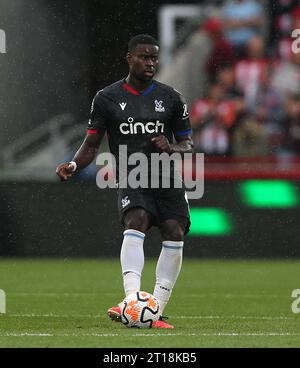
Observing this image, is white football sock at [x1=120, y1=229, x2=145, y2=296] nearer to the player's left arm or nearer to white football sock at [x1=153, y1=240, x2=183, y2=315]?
white football sock at [x1=153, y1=240, x2=183, y2=315]

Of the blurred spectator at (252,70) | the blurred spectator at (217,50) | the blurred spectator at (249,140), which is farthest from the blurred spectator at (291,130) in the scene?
the blurred spectator at (217,50)

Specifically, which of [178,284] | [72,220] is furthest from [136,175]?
[72,220]

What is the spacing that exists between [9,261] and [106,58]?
380 centimetres

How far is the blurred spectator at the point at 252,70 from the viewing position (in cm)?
1770

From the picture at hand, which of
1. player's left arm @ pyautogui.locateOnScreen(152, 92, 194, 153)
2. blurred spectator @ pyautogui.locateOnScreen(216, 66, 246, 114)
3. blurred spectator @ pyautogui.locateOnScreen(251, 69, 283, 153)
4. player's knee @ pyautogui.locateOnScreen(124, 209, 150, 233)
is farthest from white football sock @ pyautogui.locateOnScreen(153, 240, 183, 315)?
blurred spectator @ pyautogui.locateOnScreen(216, 66, 246, 114)

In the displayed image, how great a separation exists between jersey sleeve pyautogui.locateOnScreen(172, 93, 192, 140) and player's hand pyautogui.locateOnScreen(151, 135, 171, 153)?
20.9 inches

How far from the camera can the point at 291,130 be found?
674 inches

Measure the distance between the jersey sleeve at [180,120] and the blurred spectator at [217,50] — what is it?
29.6 ft

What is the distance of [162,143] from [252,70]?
947 cm

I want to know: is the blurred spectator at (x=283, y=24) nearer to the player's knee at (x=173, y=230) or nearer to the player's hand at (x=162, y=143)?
the player's knee at (x=173, y=230)

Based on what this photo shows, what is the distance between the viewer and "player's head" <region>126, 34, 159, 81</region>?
8.82 metres

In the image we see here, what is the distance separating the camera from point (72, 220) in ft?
51.3

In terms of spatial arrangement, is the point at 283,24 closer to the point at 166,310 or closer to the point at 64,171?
the point at 166,310

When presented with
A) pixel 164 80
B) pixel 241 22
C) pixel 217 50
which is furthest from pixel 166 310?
pixel 241 22
